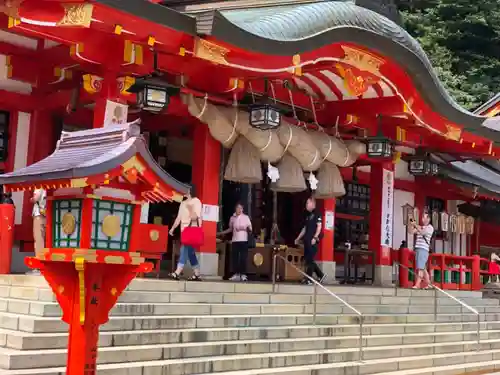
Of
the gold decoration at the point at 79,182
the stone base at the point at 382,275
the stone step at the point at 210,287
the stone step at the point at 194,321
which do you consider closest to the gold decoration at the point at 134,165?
the gold decoration at the point at 79,182

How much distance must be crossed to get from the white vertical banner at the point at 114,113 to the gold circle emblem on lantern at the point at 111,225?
190 inches

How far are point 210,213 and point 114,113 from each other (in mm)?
2545

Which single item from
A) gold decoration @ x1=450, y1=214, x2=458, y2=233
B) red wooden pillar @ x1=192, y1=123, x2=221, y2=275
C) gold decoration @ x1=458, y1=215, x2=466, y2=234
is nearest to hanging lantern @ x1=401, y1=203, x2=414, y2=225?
gold decoration @ x1=450, y1=214, x2=458, y2=233

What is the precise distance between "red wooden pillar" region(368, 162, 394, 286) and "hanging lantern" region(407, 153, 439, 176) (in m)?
0.74

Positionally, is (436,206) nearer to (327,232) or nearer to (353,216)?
(353,216)

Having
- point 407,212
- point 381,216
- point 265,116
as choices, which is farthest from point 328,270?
point 265,116

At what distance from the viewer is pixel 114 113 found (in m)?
10.2

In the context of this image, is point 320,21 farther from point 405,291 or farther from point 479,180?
point 479,180

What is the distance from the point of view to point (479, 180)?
62.8 ft

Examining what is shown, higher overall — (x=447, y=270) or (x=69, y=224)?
(x=69, y=224)

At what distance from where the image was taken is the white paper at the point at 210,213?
11.8 meters

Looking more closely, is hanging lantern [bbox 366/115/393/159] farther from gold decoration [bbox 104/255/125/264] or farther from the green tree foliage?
the green tree foliage

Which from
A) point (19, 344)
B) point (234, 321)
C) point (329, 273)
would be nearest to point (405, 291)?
point (329, 273)

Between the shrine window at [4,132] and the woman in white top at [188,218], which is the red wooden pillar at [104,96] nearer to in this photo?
the woman in white top at [188,218]
